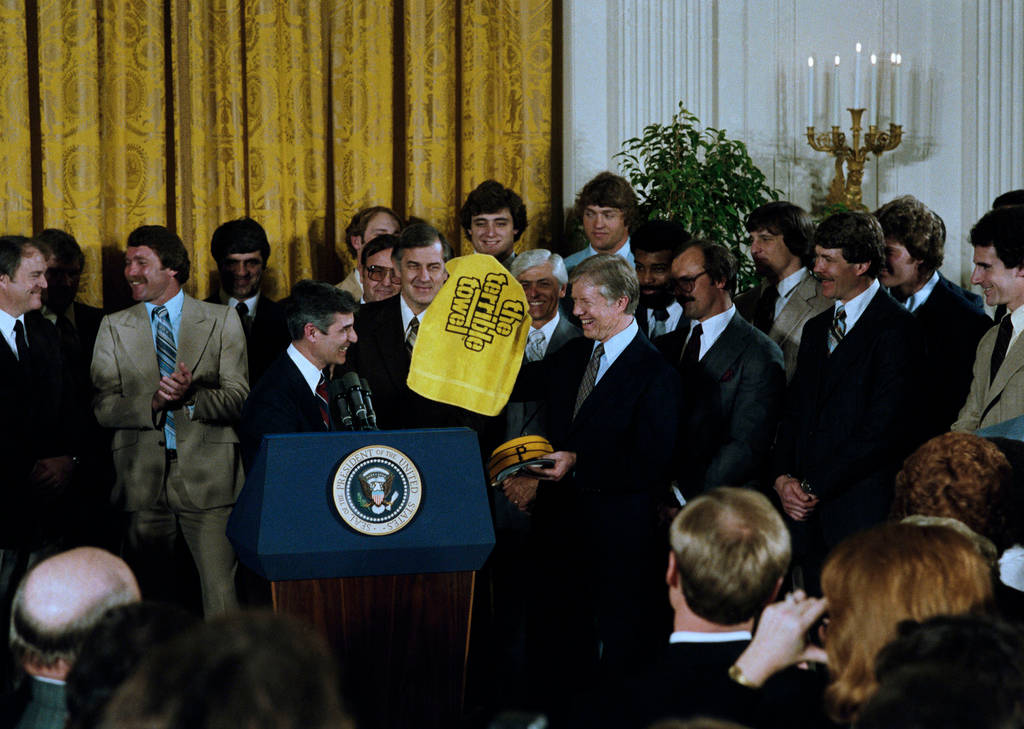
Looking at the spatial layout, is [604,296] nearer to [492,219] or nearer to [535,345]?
[535,345]

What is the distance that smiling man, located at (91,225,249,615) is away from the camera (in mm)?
4219

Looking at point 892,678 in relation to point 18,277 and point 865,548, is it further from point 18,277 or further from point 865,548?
point 18,277

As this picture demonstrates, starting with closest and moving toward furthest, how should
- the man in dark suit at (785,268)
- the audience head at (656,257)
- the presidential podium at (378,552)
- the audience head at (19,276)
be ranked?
1. the presidential podium at (378,552)
2. the audience head at (19,276)
3. the man in dark suit at (785,268)
4. the audience head at (656,257)

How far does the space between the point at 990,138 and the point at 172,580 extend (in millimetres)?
4579

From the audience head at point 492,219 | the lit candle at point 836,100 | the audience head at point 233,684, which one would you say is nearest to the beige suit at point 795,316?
the audience head at point 492,219

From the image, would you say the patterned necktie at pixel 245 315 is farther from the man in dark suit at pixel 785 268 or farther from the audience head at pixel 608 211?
the man in dark suit at pixel 785 268

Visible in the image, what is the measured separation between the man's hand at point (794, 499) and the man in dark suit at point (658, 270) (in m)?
0.96

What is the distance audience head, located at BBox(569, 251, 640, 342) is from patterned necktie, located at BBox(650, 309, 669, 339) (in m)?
0.94

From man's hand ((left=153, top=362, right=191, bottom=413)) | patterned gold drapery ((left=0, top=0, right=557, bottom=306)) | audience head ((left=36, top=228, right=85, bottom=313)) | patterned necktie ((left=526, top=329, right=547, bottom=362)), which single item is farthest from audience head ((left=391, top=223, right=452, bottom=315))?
patterned gold drapery ((left=0, top=0, right=557, bottom=306))

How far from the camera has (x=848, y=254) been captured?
3.78 metres

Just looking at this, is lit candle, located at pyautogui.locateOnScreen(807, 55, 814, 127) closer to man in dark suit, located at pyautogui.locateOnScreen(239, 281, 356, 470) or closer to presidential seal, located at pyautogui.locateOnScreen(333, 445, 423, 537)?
man in dark suit, located at pyautogui.locateOnScreen(239, 281, 356, 470)

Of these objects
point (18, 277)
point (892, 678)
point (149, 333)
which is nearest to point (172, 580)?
point (149, 333)

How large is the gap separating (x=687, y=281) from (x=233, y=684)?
3.16 meters

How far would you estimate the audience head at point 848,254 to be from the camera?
3781mm
